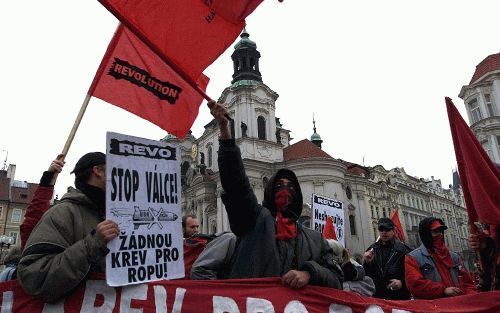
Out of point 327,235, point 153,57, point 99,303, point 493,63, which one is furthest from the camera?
point 493,63

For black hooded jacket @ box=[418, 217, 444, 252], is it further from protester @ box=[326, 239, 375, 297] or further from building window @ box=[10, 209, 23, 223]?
building window @ box=[10, 209, 23, 223]

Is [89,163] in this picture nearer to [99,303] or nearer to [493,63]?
[99,303]

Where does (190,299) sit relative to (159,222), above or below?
below

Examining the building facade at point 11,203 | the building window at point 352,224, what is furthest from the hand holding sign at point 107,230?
the building facade at point 11,203

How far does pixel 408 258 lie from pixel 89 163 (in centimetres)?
394

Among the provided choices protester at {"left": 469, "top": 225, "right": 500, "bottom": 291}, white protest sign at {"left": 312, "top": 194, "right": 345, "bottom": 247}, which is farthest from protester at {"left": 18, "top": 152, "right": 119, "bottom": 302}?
white protest sign at {"left": 312, "top": 194, "right": 345, "bottom": 247}

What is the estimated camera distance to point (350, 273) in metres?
3.80

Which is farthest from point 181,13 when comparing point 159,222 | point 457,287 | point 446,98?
point 457,287

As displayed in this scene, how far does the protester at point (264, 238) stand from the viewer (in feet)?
9.84

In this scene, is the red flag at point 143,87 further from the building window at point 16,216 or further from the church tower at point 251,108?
the building window at point 16,216

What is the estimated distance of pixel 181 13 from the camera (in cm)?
374

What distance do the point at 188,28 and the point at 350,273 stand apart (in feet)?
9.52

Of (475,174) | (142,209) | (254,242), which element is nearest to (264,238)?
(254,242)

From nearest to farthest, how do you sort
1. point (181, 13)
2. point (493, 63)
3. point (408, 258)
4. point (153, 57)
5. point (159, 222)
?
point (159, 222) → point (181, 13) → point (153, 57) → point (408, 258) → point (493, 63)
